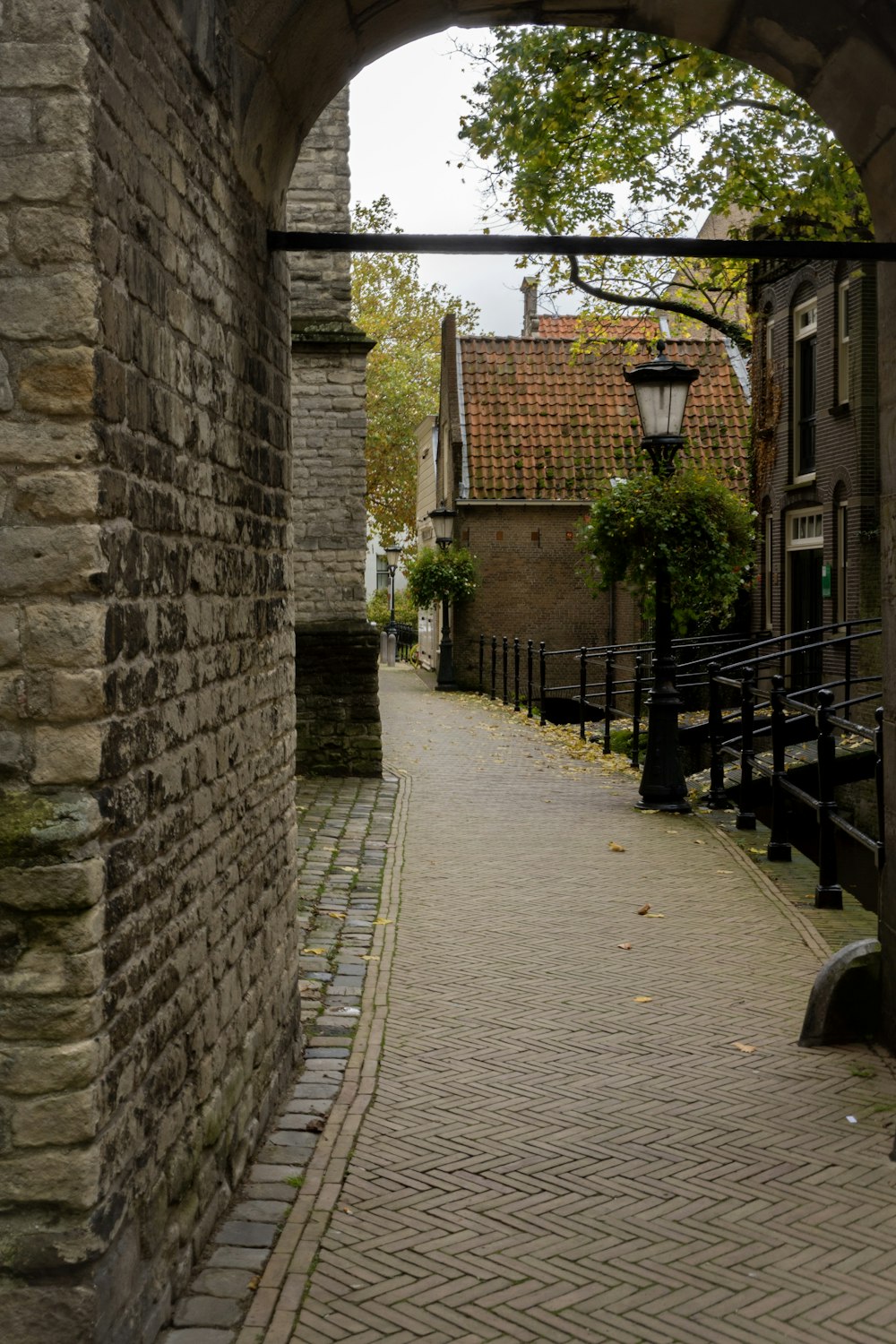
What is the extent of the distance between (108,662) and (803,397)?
790 inches

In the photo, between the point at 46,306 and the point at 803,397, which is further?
the point at 803,397

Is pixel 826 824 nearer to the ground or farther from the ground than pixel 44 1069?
nearer to the ground

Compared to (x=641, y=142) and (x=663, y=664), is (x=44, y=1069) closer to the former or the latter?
(x=663, y=664)

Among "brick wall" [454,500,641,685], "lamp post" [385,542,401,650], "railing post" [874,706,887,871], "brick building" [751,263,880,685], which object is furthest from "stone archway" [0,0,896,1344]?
"lamp post" [385,542,401,650]

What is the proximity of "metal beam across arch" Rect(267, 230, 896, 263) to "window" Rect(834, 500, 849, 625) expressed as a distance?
14657mm

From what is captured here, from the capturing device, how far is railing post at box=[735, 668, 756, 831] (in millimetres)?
11211

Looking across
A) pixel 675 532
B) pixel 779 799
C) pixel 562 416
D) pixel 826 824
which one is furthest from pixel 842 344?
pixel 826 824

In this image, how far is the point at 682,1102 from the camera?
17.7 feet

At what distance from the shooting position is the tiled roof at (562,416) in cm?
2959

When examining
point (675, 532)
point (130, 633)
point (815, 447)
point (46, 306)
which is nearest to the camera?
point (46, 306)

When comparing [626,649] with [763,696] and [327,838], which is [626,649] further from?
[327,838]

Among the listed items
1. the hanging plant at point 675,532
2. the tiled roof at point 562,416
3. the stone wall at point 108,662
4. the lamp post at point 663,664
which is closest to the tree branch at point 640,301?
the tiled roof at point 562,416

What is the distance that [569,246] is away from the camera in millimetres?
5051

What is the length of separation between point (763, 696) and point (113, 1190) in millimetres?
9481
